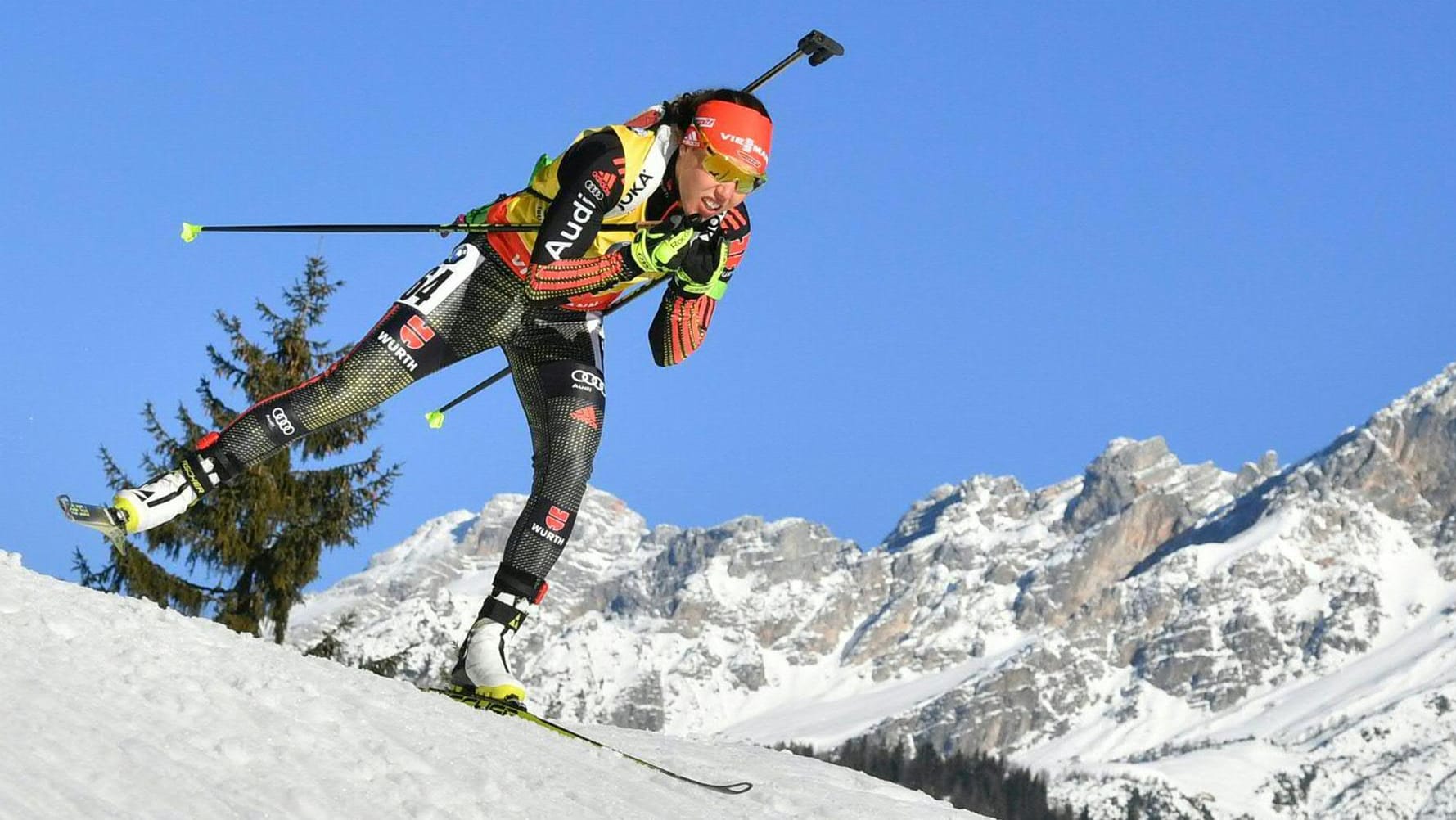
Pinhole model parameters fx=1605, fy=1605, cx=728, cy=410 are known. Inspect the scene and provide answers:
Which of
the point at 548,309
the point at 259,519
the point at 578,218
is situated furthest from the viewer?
the point at 259,519

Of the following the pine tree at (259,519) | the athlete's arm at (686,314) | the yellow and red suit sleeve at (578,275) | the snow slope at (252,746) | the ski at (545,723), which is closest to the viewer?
the snow slope at (252,746)

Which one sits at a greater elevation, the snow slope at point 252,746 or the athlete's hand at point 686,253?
the athlete's hand at point 686,253

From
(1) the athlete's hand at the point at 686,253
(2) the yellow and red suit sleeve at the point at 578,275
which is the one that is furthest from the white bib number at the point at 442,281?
(1) the athlete's hand at the point at 686,253

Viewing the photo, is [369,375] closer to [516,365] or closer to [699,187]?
[516,365]

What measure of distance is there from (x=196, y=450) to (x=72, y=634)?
2.14 meters

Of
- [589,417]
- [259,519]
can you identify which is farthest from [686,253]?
[259,519]

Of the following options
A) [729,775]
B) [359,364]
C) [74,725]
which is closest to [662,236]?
[359,364]

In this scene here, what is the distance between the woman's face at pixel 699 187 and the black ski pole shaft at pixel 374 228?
0.30 m

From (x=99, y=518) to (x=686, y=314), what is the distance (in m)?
2.92

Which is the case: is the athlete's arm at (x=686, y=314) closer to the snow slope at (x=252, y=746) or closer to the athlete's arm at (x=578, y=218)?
the athlete's arm at (x=578, y=218)

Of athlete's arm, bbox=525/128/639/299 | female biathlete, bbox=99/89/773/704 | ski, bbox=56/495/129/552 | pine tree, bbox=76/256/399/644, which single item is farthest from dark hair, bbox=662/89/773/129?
pine tree, bbox=76/256/399/644

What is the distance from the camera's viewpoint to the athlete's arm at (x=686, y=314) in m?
7.96

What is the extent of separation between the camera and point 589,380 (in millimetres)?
7656

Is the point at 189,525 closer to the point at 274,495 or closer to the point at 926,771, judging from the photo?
the point at 274,495
